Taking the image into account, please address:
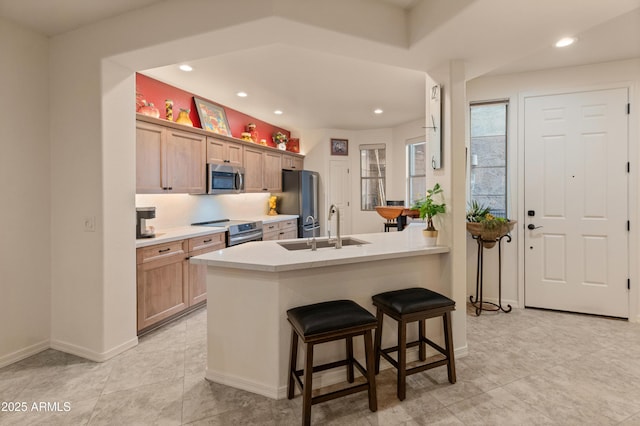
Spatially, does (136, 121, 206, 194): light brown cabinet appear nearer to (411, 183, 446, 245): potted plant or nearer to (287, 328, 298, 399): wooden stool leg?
(287, 328, 298, 399): wooden stool leg

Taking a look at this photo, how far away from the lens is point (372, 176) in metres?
6.72

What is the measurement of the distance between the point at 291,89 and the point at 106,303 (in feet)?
10.2

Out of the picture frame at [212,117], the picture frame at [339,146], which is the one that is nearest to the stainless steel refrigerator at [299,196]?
the picture frame at [339,146]

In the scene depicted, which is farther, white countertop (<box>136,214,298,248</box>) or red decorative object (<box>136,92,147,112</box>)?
red decorative object (<box>136,92,147,112</box>)

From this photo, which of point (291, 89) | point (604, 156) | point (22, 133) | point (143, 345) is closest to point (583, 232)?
point (604, 156)

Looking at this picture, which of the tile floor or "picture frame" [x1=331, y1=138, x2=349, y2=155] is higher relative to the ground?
"picture frame" [x1=331, y1=138, x2=349, y2=155]

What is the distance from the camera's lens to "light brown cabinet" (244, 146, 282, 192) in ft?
16.1

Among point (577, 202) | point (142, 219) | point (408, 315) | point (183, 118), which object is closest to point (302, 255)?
point (408, 315)

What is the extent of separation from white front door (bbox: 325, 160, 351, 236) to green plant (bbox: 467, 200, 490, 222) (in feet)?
10.9

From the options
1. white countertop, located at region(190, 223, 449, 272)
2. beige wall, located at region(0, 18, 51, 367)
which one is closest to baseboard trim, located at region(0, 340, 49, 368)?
beige wall, located at region(0, 18, 51, 367)

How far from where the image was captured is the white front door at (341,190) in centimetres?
662

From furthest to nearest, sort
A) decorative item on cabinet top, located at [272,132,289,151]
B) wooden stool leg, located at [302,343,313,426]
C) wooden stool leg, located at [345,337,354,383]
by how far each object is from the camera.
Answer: decorative item on cabinet top, located at [272,132,289,151], wooden stool leg, located at [345,337,354,383], wooden stool leg, located at [302,343,313,426]

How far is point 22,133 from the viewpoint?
2.52 metres

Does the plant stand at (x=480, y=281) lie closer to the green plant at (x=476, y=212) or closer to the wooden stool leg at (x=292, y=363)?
the green plant at (x=476, y=212)
